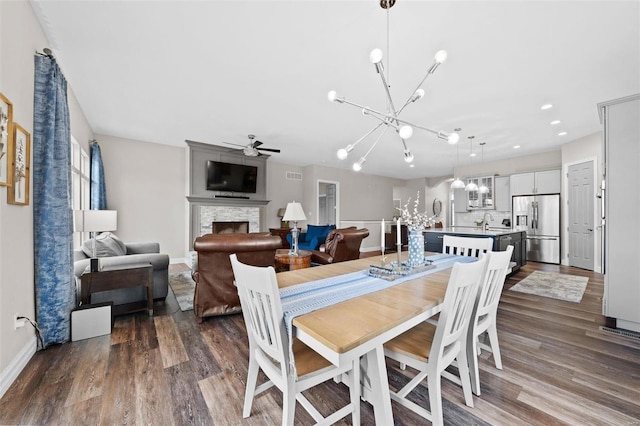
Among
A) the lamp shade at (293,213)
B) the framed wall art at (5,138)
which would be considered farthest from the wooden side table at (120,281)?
the lamp shade at (293,213)

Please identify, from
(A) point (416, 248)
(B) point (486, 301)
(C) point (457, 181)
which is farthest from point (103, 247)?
(C) point (457, 181)

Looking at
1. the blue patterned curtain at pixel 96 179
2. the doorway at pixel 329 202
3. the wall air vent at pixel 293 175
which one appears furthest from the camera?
the doorway at pixel 329 202

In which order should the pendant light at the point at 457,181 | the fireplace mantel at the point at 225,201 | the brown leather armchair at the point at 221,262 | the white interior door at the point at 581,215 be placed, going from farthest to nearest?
the fireplace mantel at the point at 225,201 < the pendant light at the point at 457,181 < the white interior door at the point at 581,215 < the brown leather armchair at the point at 221,262

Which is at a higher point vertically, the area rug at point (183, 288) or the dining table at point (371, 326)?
the dining table at point (371, 326)

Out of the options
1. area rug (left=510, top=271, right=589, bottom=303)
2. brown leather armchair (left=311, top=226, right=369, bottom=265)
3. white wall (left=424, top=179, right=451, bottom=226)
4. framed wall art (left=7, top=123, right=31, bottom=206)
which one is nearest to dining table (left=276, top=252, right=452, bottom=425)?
framed wall art (left=7, top=123, right=31, bottom=206)

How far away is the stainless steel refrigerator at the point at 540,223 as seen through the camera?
576 cm

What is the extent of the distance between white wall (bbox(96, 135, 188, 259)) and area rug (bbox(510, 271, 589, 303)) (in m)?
6.72

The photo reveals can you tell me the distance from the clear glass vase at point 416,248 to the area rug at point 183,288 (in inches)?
104

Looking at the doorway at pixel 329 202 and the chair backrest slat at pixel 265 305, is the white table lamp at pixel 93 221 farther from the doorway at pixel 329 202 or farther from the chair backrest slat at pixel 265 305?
the doorway at pixel 329 202

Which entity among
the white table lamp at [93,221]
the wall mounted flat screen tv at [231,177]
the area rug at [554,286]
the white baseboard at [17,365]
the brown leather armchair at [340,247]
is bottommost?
the area rug at [554,286]

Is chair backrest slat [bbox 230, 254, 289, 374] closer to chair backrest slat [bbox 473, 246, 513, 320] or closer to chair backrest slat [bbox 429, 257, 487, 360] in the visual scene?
chair backrest slat [bbox 429, 257, 487, 360]

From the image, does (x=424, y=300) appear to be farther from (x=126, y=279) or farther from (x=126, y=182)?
(x=126, y=182)

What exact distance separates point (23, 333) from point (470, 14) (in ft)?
13.7

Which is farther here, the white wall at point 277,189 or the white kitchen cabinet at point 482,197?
the white wall at point 277,189
